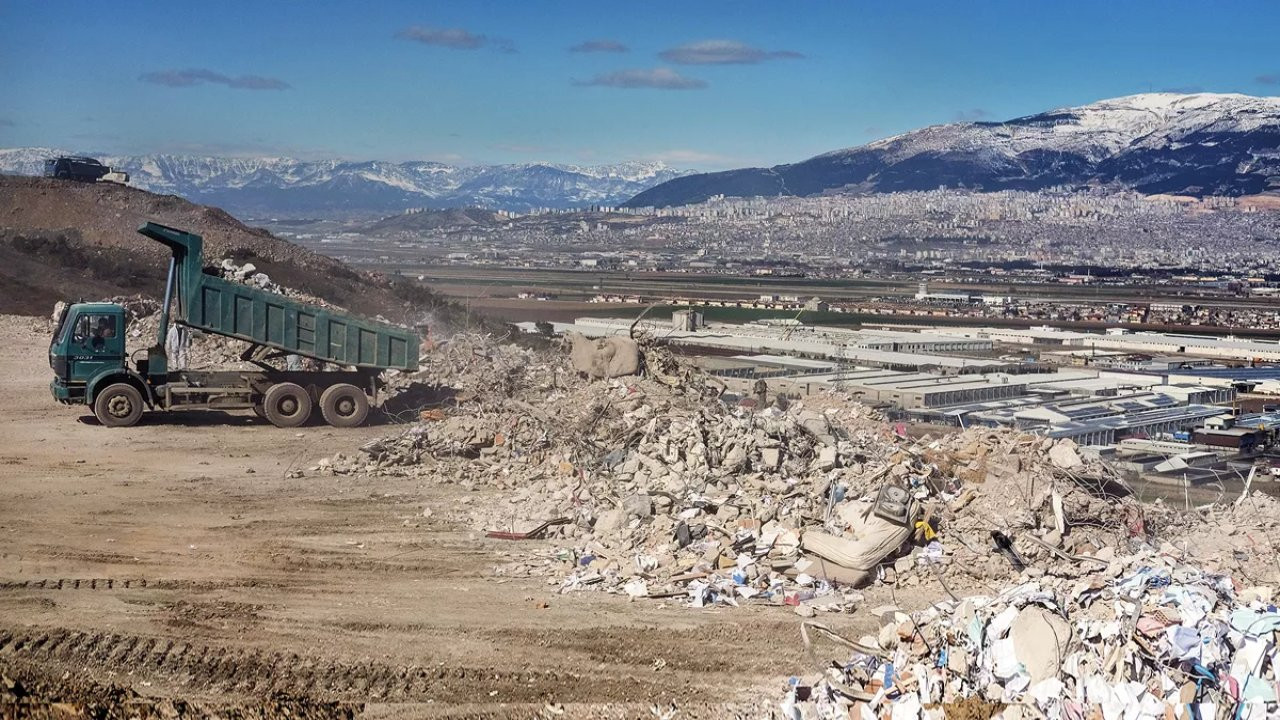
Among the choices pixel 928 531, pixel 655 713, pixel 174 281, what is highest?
pixel 174 281

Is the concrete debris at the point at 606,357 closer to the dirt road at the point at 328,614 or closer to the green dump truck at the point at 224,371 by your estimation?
the green dump truck at the point at 224,371

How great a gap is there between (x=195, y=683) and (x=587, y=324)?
130 ft

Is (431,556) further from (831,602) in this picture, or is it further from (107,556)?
(831,602)

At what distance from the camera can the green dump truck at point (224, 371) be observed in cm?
1855

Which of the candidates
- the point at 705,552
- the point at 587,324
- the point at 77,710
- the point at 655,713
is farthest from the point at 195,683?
the point at 587,324

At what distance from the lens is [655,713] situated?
8812 mm

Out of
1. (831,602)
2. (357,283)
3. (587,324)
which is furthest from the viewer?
(587,324)

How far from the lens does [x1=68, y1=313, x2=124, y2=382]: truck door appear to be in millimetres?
18453

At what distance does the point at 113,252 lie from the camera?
127 ft

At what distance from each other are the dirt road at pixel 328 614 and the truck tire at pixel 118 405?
2791 millimetres

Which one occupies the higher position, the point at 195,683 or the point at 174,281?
the point at 174,281

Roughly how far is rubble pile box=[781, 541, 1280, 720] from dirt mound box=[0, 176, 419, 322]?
2601 cm

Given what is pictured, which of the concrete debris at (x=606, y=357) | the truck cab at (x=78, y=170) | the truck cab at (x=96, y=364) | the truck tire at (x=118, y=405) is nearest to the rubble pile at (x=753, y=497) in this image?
the concrete debris at (x=606, y=357)

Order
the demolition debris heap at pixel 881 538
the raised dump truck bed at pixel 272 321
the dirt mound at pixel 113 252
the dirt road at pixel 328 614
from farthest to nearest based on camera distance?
the dirt mound at pixel 113 252 < the raised dump truck bed at pixel 272 321 < the dirt road at pixel 328 614 < the demolition debris heap at pixel 881 538
